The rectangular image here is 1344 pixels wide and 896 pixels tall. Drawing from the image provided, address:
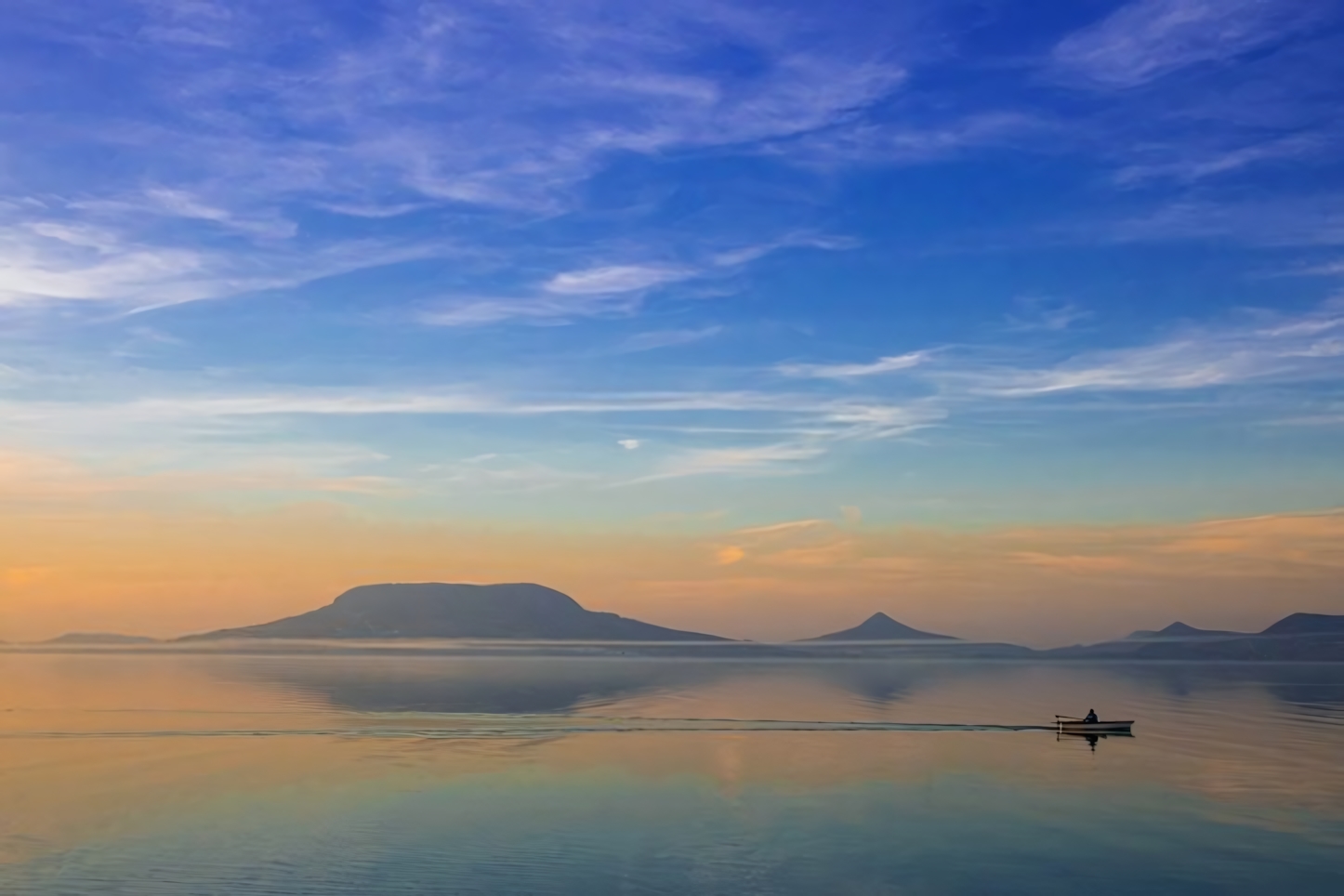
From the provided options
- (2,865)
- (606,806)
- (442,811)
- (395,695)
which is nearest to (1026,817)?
(606,806)

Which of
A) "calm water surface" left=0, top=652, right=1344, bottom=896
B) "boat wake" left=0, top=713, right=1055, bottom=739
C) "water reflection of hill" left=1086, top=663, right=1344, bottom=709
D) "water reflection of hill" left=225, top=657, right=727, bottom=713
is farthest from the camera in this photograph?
"water reflection of hill" left=1086, top=663, right=1344, bottom=709

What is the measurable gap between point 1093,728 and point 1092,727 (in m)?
0.08

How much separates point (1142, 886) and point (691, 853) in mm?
13021

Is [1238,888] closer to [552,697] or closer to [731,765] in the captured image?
[731,765]

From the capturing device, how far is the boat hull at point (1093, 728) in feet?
231

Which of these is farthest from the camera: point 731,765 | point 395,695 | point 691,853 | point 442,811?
point 395,695

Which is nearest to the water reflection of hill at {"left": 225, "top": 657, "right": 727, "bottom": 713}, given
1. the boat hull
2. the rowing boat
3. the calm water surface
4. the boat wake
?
the calm water surface

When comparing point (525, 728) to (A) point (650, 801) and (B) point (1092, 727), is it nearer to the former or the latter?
(A) point (650, 801)

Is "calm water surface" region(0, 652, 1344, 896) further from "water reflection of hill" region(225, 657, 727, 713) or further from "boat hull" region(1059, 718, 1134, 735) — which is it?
"water reflection of hill" region(225, 657, 727, 713)

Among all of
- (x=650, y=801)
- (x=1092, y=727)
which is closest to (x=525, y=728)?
(x=650, y=801)

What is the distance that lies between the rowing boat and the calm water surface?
75cm

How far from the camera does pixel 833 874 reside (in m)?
31.8

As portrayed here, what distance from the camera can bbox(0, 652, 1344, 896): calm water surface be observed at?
3159 centimetres

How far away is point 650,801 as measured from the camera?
4353cm
